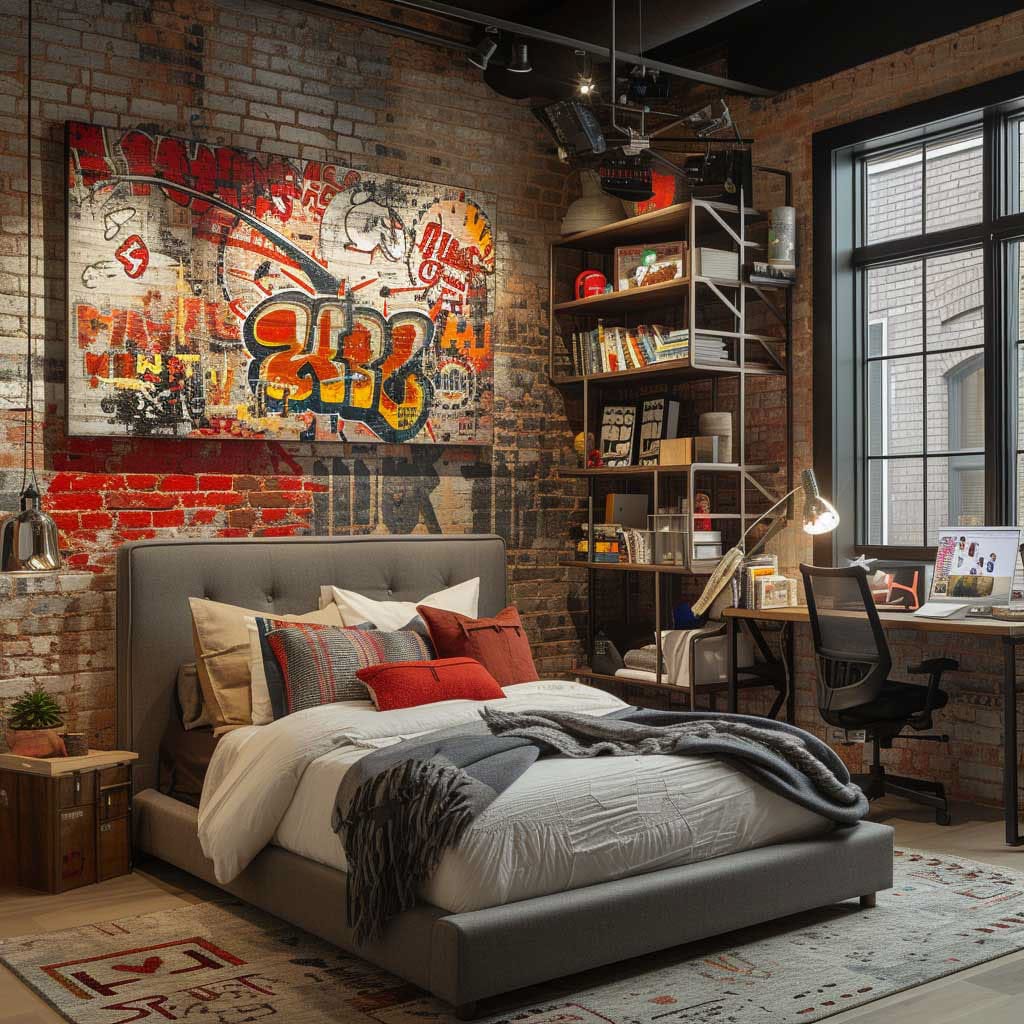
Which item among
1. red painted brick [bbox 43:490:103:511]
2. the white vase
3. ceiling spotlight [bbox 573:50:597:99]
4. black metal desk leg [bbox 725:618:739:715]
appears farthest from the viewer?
the white vase

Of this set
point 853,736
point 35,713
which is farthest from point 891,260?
point 35,713

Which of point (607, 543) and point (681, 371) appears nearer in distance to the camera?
point (681, 371)

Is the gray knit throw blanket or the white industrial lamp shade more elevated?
the white industrial lamp shade

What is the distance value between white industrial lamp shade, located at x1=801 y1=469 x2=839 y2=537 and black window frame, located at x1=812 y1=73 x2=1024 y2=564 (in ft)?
1.13

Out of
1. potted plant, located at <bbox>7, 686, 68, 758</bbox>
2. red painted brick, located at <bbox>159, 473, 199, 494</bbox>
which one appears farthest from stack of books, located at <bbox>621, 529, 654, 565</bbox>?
potted plant, located at <bbox>7, 686, 68, 758</bbox>

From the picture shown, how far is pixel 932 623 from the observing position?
460 cm

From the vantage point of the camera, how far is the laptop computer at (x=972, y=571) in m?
4.77

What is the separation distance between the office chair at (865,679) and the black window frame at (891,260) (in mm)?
705

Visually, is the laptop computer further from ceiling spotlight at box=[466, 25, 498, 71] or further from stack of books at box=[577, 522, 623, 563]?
ceiling spotlight at box=[466, 25, 498, 71]

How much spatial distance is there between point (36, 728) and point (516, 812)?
2.09 m

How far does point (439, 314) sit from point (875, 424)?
86.2 inches

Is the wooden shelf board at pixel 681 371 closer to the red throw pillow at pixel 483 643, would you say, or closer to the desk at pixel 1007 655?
the desk at pixel 1007 655

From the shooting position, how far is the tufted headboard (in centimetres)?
459

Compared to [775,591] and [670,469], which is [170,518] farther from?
[775,591]
